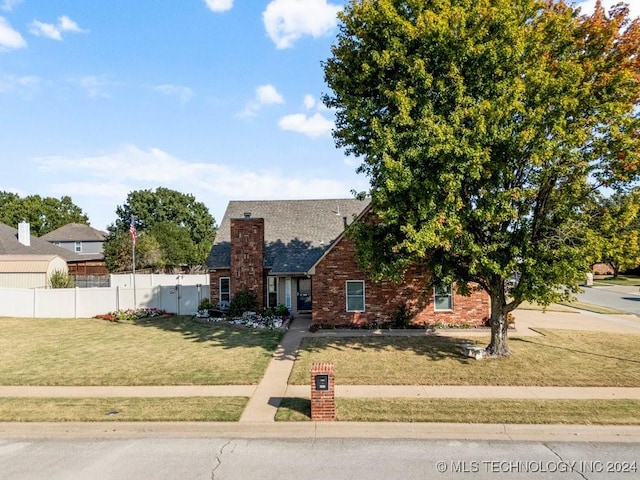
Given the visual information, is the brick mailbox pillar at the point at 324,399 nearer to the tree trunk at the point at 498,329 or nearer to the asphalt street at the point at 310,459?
the asphalt street at the point at 310,459

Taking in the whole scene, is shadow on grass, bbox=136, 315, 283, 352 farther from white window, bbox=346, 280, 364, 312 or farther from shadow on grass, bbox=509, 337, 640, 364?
shadow on grass, bbox=509, 337, 640, 364

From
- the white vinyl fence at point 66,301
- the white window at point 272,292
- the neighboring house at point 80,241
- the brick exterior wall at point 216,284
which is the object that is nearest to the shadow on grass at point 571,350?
the white window at point 272,292

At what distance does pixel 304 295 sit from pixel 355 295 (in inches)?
187

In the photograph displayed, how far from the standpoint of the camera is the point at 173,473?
7027 mm

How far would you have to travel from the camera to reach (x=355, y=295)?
19.6 m

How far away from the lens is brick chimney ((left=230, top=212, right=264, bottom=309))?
75.6 feet

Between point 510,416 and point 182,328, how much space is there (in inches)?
616

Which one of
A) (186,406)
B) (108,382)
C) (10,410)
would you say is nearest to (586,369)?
(186,406)

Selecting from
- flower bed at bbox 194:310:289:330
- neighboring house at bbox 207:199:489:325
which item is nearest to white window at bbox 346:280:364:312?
neighboring house at bbox 207:199:489:325

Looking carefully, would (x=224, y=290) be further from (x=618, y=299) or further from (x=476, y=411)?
(x=618, y=299)

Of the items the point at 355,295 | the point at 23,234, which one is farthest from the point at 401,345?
the point at 23,234

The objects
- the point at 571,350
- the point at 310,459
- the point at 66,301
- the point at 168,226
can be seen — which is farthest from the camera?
the point at 168,226

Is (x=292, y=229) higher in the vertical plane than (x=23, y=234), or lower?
lower

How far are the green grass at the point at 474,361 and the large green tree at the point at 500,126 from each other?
244 centimetres
